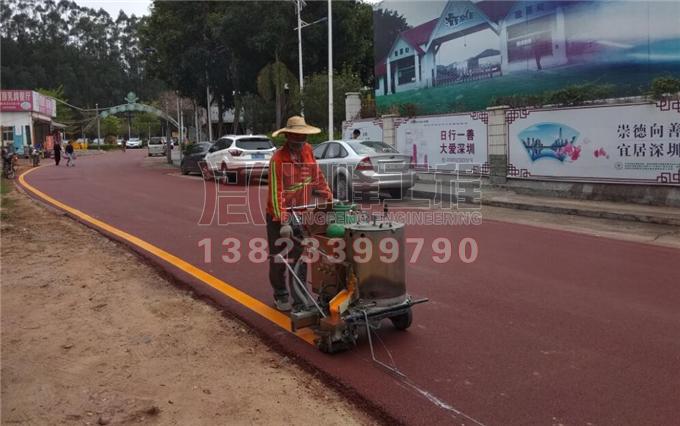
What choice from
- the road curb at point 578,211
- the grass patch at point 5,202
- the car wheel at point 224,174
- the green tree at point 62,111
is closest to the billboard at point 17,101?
the green tree at point 62,111

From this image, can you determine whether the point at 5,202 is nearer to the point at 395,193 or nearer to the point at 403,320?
the point at 395,193

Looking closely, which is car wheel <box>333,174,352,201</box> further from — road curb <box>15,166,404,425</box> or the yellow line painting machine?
the yellow line painting machine

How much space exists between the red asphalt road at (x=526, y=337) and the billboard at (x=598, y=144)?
14.1 ft

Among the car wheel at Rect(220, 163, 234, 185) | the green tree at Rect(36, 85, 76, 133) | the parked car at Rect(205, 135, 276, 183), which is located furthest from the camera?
the green tree at Rect(36, 85, 76, 133)

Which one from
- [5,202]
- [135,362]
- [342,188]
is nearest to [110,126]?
[5,202]

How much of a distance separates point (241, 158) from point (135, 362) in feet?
51.7

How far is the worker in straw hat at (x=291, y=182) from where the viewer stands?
208 inches

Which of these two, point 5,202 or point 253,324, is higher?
point 5,202

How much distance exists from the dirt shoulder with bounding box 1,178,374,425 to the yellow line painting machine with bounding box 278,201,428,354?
44 cm

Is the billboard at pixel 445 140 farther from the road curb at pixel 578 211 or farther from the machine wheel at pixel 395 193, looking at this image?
the machine wheel at pixel 395 193

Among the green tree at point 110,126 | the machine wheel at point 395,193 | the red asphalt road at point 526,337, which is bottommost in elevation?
the red asphalt road at point 526,337

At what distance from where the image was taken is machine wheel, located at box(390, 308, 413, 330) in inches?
200

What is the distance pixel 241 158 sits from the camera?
65.5ft

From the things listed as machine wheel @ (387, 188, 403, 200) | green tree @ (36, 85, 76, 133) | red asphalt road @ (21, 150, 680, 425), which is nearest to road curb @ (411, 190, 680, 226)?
machine wheel @ (387, 188, 403, 200)
